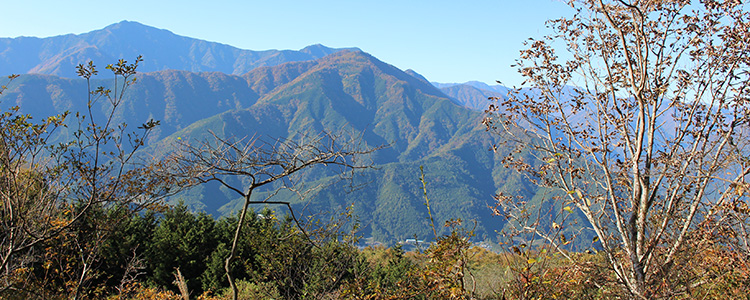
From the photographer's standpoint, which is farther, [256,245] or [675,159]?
[256,245]

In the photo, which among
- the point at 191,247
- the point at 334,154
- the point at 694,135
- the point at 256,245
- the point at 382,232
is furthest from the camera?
the point at 382,232

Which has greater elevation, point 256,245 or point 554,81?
point 554,81

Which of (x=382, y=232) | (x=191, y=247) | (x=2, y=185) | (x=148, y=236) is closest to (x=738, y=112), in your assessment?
(x=2, y=185)

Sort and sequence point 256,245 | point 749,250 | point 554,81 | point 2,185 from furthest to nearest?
1. point 256,245
2. point 554,81
3. point 2,185
4. point 749,250

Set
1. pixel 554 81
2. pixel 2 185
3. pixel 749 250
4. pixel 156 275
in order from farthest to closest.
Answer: pixel 156 275 < pixel 554 81 < pixel 2 185 < pixel 749 250

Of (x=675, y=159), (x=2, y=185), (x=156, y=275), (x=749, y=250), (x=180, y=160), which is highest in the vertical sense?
(x=675, y=159)

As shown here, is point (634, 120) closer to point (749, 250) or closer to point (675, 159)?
point (675, 159)

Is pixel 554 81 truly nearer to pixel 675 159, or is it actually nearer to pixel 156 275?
pixel 675 159

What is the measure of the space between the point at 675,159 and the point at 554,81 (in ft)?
8.34

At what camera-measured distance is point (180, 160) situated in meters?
3.79

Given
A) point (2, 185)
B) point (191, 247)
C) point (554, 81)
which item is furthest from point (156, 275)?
point (554, 81)

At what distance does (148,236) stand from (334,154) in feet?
71.0

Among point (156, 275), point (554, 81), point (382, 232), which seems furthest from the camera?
point (382, 232)

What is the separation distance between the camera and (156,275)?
19.9 meters
